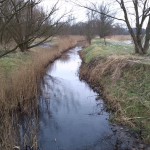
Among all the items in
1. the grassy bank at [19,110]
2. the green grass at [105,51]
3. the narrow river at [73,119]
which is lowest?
the narrow river at [73,119]

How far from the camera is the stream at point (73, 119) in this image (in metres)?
6.89

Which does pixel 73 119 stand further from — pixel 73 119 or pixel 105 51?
pixel 105 51

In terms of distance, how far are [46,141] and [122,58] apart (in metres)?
6.29

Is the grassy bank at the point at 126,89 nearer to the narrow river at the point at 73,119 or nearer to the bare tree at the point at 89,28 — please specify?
the narrow river at the point at 73,119

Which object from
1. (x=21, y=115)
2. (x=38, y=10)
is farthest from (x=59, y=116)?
(x=38, y=10)

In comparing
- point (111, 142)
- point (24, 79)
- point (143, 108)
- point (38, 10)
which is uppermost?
point (38, 10)

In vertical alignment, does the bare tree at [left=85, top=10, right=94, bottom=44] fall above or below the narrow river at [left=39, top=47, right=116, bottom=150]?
above

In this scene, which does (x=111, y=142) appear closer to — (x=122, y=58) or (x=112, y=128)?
(x=112, y=128)

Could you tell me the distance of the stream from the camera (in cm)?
689

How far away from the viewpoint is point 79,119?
8.51 m

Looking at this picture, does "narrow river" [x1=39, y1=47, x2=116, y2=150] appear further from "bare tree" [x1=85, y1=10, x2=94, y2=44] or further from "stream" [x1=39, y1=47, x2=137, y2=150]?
"bare tree" [x1=85, y1=10, x2=94, y2=44]

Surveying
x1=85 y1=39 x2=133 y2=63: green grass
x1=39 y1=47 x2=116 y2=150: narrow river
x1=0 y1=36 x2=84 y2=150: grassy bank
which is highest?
x1=85 y1=39 x2=133 y2=63: green grass

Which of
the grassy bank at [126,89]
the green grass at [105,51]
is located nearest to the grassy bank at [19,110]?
the grassy bank at [126,89]

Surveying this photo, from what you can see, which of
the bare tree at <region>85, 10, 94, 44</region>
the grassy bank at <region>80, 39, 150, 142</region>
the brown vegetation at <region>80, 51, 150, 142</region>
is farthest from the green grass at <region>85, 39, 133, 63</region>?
the bare tree at <region>85, 10, 94, 44</region>
